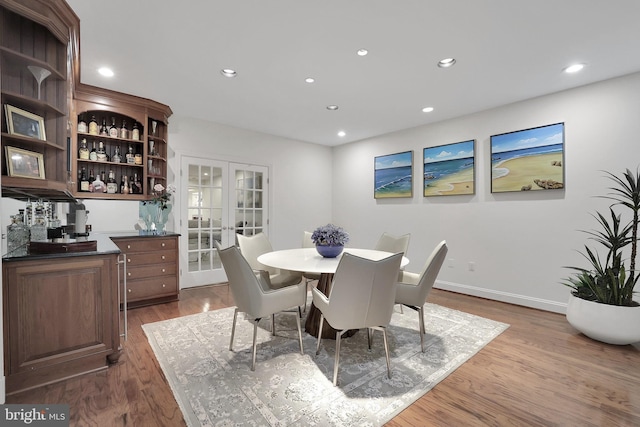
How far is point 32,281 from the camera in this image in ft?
6.06

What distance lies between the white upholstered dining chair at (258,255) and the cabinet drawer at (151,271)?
40.6 inches

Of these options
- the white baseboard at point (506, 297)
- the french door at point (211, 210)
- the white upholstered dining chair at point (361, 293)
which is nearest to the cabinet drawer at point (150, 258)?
the french door at point (211, 210)

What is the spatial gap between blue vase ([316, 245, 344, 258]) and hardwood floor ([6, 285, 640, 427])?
1.30 meters

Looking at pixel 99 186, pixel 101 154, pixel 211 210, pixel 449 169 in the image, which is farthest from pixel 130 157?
pixel 449 169

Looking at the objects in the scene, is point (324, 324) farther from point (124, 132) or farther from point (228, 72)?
point (124, 132)

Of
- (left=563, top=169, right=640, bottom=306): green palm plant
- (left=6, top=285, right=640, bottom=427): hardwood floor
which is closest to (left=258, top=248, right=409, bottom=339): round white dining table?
(left=6, top=285, right=640, bottom=427): hardwood floor

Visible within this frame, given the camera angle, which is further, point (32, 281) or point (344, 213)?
point (344, 213)

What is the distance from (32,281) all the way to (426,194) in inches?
176

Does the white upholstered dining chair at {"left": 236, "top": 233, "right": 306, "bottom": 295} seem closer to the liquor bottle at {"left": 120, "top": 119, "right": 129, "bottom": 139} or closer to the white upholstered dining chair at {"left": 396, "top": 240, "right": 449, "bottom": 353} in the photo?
the white upholstered dining chair at {"left": 396, "top": 240, "right": 449, "bottom": 353}

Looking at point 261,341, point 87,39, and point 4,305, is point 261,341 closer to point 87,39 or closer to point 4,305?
point 4,305

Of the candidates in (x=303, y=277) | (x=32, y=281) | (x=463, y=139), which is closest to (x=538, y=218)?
(x=463, y=139)

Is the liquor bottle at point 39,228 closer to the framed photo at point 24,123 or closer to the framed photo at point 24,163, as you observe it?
the framed photo at point 24,163

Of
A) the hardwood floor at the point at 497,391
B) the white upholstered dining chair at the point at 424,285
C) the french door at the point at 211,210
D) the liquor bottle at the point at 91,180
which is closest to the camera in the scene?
the hardwood floor at the point at 497,391

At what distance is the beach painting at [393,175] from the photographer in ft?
15.5
